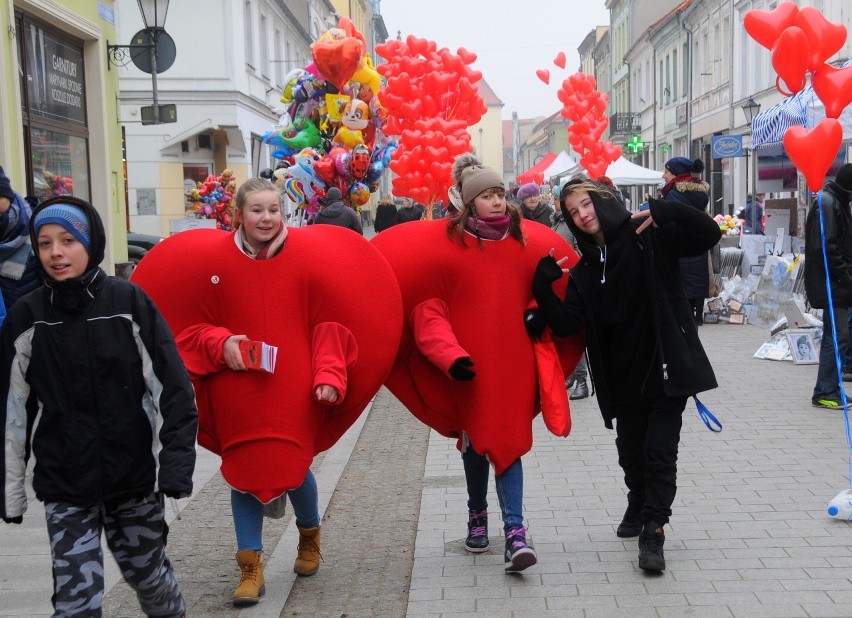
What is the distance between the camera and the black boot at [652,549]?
460cm

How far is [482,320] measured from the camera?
4695 millimetres

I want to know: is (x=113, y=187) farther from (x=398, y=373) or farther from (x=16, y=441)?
(x=16, y=441)

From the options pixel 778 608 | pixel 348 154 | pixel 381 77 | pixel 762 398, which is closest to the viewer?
pixel 778 608

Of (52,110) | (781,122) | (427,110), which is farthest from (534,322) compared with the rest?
(52,110)

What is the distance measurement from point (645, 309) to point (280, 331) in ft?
5.21

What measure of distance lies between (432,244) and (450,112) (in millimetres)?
6623

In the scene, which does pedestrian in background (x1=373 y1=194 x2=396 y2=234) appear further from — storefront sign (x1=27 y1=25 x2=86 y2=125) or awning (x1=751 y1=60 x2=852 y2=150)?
awning (x1=751 y1=60 x2=852 y2=150)

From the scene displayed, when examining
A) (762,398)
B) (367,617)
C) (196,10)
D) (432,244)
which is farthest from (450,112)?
(196,10)

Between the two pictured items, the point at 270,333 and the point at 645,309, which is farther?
the point at 645,309

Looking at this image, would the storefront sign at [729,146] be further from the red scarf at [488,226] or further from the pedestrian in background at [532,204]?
the red scarf at [488,226]

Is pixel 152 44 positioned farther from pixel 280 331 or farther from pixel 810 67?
pixel 280 331

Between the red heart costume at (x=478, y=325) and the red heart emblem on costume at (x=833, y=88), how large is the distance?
6.33ft

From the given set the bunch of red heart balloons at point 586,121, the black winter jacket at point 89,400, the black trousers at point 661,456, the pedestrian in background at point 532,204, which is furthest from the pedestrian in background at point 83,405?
the bunch of red heart balloons at point 586,121

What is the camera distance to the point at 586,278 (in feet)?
15.6
